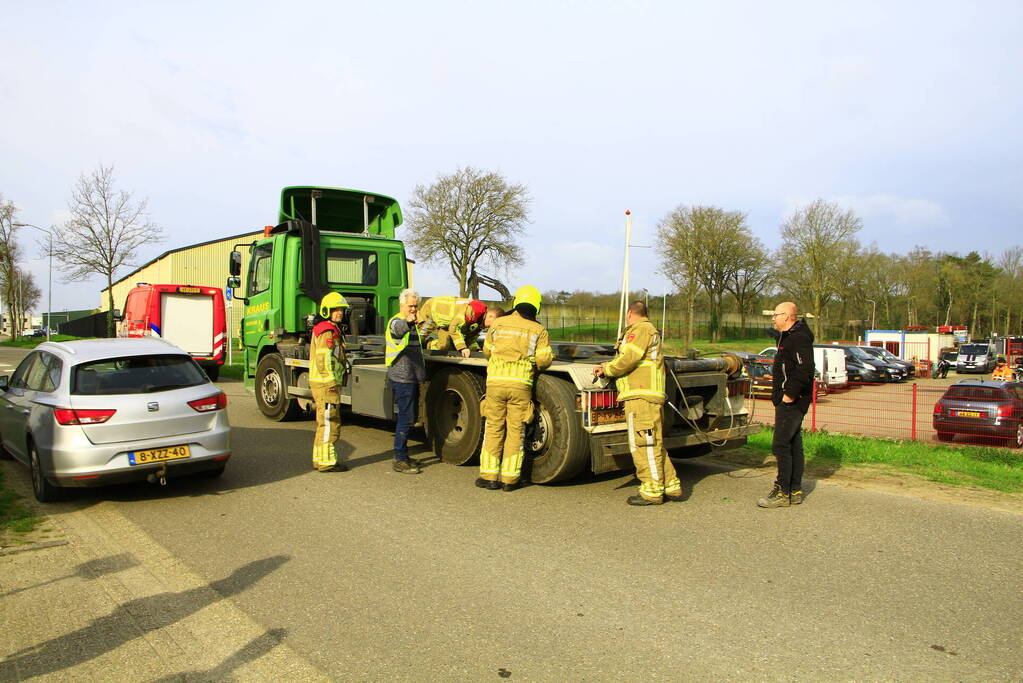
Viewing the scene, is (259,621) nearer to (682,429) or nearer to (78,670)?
(78,670)

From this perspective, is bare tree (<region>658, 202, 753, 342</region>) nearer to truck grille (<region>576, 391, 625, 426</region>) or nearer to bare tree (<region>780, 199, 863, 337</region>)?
bare tree (<region>780, 199, 863, 337</region>)

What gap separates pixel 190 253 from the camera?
45.4 metres

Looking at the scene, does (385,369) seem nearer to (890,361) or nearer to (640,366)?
(640,366)

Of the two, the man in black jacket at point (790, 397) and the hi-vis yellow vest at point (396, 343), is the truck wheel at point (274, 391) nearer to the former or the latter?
the hi-vis yellow vest at point (396, 343)

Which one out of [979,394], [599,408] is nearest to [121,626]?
[599,408]

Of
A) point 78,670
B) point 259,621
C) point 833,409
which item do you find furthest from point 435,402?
point 833,409

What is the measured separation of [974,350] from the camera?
1542 inches

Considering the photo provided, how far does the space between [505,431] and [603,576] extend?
2385 mm

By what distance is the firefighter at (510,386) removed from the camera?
6438 mm

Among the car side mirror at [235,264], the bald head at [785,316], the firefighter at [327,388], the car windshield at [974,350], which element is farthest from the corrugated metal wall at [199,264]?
the bald head at [785,316]

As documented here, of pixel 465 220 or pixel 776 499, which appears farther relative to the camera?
pixel 465 220

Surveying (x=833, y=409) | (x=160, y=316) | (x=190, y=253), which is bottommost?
(x=833, y=409)

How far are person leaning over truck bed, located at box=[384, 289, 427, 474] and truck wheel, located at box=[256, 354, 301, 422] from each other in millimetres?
3500

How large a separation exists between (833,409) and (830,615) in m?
11.7
